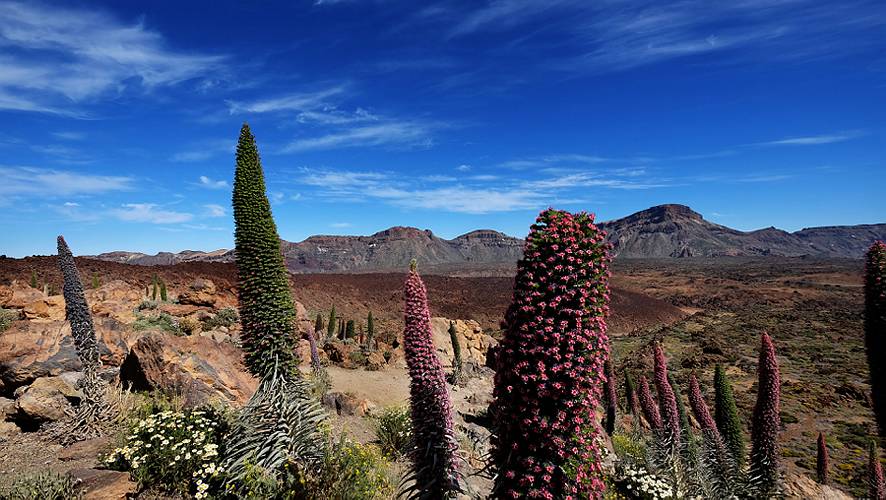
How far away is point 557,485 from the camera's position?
3400 mm

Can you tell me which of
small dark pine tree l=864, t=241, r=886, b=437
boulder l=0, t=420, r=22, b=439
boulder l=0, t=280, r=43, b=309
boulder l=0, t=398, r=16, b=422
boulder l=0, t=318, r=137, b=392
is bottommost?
boulder l=0, t=420, r=22, b=439

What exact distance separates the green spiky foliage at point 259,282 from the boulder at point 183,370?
4.13 meters

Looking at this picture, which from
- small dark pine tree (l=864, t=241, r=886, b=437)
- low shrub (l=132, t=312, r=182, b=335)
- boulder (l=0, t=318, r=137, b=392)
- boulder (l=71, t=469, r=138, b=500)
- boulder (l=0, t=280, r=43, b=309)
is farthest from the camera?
low shrub (l=132, t=312, r=182, b=335)

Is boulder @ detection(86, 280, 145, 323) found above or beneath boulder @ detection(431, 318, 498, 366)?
above

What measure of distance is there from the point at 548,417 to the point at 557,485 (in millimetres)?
528

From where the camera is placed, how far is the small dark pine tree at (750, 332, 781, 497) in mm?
6664

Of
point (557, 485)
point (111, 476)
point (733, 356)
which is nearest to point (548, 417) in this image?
point (557, 485)

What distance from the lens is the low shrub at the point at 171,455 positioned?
18.8 feet

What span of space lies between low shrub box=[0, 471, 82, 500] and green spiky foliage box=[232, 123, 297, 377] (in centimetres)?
242

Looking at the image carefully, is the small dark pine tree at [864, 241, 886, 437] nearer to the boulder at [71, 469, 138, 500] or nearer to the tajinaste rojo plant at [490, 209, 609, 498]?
the tajinaste rojo plant at [490, 209, 609, 498]

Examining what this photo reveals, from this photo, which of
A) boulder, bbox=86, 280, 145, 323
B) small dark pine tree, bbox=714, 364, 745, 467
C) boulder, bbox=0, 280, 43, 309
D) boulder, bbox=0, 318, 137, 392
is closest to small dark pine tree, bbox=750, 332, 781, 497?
small dark pine tree, bbox=714, 364, 745, 467

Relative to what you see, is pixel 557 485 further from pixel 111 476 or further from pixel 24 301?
pixel 24 301

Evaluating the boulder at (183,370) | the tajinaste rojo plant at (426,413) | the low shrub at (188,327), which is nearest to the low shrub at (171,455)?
the boulder at (183,370)

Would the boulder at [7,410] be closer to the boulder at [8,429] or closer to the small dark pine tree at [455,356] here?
the boulder at [8,429]
